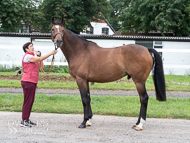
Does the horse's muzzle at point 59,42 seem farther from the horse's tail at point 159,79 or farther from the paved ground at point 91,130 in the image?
the horse's tail at point 159,79

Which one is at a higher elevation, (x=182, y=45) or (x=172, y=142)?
(x=182, y=45)

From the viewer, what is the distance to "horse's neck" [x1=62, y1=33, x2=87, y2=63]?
18.6 feet

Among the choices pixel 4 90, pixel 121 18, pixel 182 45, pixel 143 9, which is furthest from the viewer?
pixel 121 18

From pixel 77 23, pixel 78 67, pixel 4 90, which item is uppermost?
pixel 77 23

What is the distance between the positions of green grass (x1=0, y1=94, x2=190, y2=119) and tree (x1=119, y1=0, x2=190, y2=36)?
1880cm

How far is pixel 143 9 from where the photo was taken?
1085 inches

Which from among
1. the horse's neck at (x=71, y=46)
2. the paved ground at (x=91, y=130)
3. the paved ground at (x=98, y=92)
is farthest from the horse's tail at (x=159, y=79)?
the paved ground at (x=98, y=92)

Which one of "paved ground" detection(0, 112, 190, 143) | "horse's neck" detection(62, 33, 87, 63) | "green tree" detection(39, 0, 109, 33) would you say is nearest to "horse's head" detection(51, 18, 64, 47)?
"horse's neck" detection(62, 33, 87, 63)

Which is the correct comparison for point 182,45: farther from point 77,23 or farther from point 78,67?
point 77,23

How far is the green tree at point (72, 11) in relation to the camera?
29.8m

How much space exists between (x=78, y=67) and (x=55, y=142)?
1.84 metres

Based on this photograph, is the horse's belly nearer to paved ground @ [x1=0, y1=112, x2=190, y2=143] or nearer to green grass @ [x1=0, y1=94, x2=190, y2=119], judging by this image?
paved ground @ [x1=0, y1=112, x2=190, y2=143]

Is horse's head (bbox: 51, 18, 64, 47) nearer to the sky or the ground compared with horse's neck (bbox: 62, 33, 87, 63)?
nearer to the sky

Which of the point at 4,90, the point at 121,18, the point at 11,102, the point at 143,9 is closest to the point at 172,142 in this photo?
the point at 11,102
